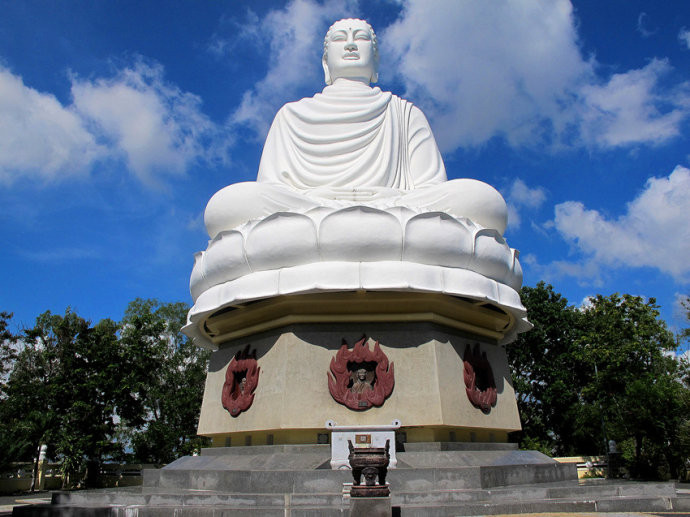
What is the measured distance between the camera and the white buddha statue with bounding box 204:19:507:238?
1023 centimetres

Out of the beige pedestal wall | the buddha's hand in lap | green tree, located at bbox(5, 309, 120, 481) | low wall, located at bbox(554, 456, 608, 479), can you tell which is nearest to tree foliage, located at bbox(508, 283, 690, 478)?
low wall, located at bbox(554, 456, 608, 479)

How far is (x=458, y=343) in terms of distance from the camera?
9445mm

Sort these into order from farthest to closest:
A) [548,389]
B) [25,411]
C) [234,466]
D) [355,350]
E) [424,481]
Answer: [548,389] → [25,411] → [355,350] → [234,466] → [424,481]

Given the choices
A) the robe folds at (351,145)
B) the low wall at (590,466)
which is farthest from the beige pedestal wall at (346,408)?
the low wall at (590,466)

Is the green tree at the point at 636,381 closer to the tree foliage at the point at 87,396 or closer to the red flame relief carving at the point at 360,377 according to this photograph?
the red flame relief carving at the point at 360,377

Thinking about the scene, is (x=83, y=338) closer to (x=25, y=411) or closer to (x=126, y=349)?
(x=126, y=349)

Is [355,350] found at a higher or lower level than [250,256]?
lower

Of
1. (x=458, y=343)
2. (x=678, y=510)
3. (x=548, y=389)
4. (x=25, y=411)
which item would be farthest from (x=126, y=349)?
(x=678, y=510)

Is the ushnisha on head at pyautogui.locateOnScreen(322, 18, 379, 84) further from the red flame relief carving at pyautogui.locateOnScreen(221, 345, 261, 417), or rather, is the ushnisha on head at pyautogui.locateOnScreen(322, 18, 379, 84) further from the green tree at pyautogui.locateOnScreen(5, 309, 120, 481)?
the green tree at pyautogui.locateOnScreen(5, 309, 120, 481)

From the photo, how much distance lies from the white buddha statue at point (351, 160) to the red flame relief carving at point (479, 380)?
2.39 m

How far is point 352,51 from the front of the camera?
14406 mm

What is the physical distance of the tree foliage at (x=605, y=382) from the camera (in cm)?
1568

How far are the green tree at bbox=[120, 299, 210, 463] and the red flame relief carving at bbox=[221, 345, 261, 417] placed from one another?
1197cm

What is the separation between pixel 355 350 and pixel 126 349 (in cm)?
1446
